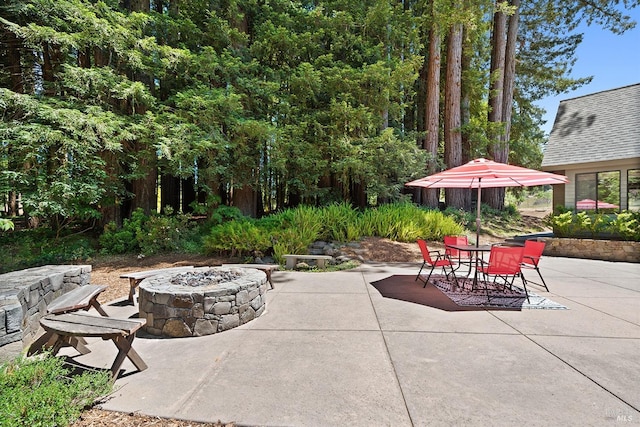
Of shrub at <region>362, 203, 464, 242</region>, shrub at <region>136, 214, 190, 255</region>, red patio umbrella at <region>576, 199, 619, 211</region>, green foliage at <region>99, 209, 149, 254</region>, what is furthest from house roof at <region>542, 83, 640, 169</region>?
green foliage at <region>99, 209, 149, 254</region>

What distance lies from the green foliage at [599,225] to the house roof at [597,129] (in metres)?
2.59

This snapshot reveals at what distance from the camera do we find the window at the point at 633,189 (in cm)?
1037

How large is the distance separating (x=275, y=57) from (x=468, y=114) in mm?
9292

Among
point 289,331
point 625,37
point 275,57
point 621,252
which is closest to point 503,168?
point 289,331

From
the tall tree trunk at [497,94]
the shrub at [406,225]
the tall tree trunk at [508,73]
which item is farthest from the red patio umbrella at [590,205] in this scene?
the shrub at [406,225]

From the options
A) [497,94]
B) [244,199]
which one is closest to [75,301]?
[244,199]

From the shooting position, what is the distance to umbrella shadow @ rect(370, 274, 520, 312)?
14.4 ft

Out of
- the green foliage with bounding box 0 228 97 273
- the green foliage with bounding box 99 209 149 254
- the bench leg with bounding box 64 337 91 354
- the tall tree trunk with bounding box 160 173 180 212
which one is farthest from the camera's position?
the tall tree trunk with bounding box 160 173 180 212

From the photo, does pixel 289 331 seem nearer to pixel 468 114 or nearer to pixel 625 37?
pixel 468 114

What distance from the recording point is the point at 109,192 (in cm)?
889

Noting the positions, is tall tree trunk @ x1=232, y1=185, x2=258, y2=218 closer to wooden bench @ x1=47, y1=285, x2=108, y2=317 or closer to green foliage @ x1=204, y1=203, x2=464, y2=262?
green foliage @ x1=204, y1=203, x2=464, y2=262

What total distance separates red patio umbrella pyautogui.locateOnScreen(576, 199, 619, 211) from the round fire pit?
13.4 metres

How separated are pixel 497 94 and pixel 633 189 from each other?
6517 mm

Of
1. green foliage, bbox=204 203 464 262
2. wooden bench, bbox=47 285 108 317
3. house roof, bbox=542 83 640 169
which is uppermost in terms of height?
house roof, bbox=542 83 640 169
